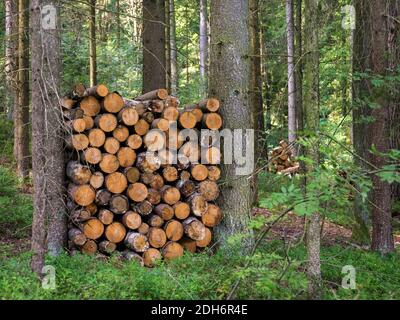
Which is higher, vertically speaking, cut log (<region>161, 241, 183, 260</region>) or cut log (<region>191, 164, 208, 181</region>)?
cut log (<region>191, 164, 208, 181</region>)

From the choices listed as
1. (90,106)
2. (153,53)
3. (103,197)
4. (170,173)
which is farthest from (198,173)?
(153,53)

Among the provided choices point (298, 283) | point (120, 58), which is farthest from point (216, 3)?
point (120, 58)

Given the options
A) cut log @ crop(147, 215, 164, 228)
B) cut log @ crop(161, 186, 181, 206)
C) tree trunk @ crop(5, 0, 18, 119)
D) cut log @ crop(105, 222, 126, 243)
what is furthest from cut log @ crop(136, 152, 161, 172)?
tree trunk @ crop(5, 0, 18, 119)

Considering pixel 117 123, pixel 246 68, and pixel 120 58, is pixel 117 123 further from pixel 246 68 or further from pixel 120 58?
pixel 120 58

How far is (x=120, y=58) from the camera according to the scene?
23766mm

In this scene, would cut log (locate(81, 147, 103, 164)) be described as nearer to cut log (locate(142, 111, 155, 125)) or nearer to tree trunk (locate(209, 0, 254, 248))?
cut log (locate(142, 111, 155, 125))

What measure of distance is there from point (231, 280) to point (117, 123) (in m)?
3.41

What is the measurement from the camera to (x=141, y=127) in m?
7.95

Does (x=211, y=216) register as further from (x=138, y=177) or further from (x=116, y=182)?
(x=116, y=182)

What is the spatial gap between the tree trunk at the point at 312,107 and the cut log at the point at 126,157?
3.06 meters

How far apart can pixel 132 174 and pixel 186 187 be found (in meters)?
0.90

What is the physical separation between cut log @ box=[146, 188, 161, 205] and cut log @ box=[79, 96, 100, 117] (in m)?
1.44

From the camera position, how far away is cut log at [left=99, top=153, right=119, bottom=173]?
7.58m

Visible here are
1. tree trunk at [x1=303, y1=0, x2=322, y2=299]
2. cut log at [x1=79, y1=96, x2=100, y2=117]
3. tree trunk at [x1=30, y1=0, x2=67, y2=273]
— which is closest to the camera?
tree trunk at [x1=303, y1=0, x2=322, y2=299]
